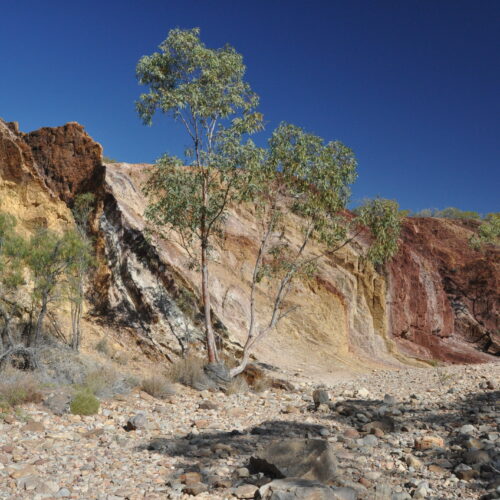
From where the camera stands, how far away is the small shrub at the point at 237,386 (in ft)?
44.5

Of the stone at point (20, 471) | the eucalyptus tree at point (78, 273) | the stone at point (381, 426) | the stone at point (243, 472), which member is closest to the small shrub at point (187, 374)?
the eucalyptus tree at point (78, 273)

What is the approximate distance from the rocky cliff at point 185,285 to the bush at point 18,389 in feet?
24.4

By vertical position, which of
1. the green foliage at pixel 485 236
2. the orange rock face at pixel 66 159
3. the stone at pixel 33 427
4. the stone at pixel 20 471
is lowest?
the stone at pixel 20 471

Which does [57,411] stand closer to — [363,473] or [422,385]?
[363,473]

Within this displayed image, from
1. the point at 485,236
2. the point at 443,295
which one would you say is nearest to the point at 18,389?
the point at 443,295

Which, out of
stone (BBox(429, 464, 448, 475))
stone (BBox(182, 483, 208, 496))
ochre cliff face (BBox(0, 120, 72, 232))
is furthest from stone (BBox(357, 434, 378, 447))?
ochre cliff face (BBox(0, 120, 72, 232))

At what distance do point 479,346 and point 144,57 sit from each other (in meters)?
26.3

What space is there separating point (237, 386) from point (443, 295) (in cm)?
2249

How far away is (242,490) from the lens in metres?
6.41

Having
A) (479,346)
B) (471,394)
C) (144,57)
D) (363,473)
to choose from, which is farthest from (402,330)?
(363,473)

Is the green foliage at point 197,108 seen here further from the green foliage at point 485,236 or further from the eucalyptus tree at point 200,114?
the green foliage at point 485,236

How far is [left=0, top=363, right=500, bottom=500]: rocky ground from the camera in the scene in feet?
21.2

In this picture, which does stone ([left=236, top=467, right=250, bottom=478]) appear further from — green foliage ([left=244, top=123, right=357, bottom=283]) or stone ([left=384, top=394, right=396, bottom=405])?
green foliage ([left=244, top=123, right=357, bottom=283])

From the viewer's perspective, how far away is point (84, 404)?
9672 millimetres
